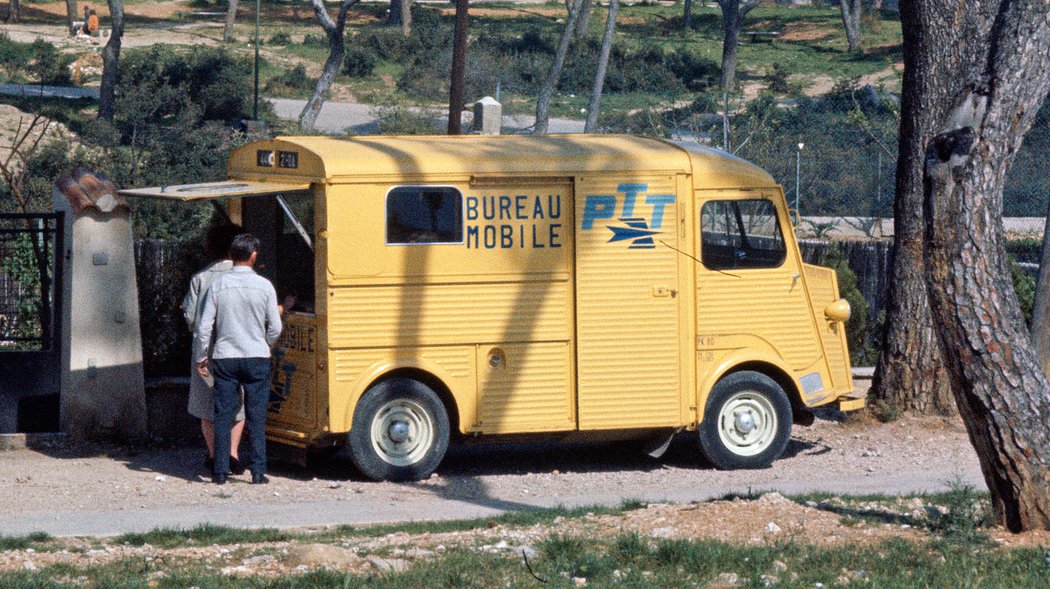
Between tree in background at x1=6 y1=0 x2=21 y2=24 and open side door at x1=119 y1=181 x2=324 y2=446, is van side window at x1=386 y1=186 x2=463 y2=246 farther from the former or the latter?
tree in background at x1=6 y1=0 x2=21 y2=24

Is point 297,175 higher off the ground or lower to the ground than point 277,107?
lower

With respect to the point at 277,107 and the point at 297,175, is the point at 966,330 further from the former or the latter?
the point at 277,107

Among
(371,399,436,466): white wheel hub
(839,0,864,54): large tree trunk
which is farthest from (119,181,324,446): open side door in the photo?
(839,0,864,54): large tree trunk

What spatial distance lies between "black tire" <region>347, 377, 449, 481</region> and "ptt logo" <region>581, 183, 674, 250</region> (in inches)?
69.3

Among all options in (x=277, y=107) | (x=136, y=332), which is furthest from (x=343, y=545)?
(x=277, y=107)

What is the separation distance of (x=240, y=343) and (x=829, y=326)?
458 cm

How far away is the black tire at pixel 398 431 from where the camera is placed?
964 cm

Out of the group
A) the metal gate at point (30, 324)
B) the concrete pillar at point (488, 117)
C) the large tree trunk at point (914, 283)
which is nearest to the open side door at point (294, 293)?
the metal gate at point (30, 324)

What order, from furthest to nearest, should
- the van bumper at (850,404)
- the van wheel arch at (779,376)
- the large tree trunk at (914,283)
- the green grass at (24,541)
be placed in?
the large tree trunk at (914,283) < the van bumper at (850,404) < the van wheel arch at (779,376) < the green grass at (24,541)

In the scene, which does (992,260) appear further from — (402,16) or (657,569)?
(402,16)

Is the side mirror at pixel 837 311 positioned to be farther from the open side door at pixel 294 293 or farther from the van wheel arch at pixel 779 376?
the open side door at pixel 294 293

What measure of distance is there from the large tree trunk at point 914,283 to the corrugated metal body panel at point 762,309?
2022 mm

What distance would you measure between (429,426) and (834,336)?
3327 mm

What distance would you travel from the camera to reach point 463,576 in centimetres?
628
